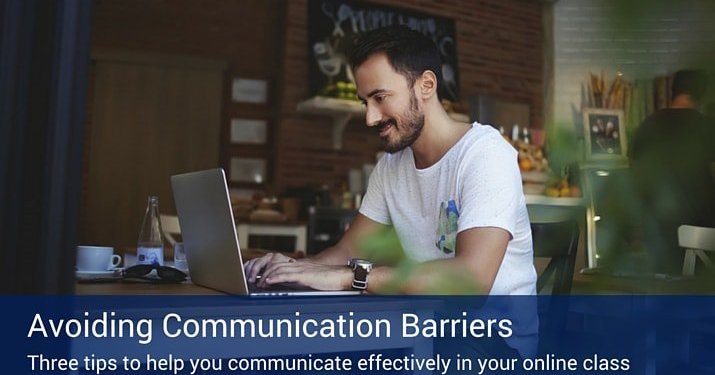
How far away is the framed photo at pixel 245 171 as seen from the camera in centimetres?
567

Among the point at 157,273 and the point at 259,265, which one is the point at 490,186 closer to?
the point at 259,265

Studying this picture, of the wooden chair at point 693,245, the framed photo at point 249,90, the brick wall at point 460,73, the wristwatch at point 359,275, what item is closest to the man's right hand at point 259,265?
the wristwatch at point 359,275

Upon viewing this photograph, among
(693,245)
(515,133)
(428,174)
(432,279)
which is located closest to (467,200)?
(428,174)

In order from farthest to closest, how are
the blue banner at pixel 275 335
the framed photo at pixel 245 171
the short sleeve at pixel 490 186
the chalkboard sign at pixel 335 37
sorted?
the framed photo at pixel 245 171, the chalkboard sign at pixel 335 37, the short sleeve at pixel 490 186, the blue banner at pixel 275 335

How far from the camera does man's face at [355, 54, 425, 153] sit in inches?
64.6

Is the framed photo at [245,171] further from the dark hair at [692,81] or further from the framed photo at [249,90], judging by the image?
the dark hair at [692,81]

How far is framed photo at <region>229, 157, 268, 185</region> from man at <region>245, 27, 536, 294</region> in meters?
3.89

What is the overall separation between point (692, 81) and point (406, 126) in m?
1.36

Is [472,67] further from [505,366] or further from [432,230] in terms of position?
[505,366]

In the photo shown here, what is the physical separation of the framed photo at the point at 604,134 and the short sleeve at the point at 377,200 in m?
1.49

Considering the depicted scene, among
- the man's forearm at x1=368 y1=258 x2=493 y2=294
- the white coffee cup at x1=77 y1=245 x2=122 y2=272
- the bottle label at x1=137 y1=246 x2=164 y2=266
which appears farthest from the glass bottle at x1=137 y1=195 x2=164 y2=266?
the man's forearm at x1=368 y1=258 x2=493 y2=294

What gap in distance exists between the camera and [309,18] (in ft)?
18.1

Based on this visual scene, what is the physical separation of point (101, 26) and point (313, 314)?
4.92m

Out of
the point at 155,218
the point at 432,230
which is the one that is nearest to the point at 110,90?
the point at 155,218
